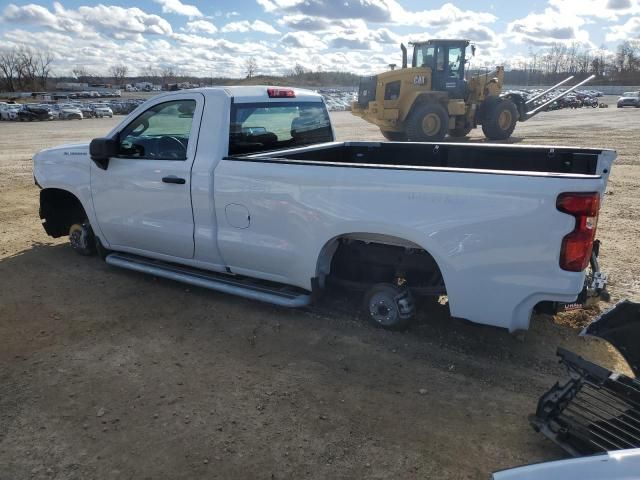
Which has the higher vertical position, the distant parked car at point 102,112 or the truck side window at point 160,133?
the distant parked car at point 102,112

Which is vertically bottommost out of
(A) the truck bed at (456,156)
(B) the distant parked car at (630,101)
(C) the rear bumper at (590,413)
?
(C) the rear bumper at (590,413)

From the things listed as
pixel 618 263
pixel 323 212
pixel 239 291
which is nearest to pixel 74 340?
pixel 239 291

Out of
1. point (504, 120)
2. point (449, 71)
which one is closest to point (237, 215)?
point (449, 71)

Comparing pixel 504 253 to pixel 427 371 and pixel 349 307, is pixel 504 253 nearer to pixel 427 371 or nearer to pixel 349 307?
pixel 427 371

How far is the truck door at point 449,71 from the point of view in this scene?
1760cm

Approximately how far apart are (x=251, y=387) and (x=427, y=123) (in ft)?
50.8

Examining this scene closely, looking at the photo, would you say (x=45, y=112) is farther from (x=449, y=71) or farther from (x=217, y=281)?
(x=217, y=281)

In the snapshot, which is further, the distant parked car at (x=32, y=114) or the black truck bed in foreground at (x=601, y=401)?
the distant parked car at (x=32, y=114)

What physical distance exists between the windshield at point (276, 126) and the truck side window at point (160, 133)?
432 millimetres

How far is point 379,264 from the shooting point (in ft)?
13.8

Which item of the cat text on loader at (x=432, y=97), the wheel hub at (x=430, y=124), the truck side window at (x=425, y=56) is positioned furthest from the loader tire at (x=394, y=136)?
the truck side window at (x=425, y=56)

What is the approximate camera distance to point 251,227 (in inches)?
171

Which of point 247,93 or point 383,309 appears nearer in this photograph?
Result: point 383,309

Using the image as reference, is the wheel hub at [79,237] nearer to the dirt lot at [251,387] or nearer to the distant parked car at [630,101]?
the dirt lot at [251,387]
